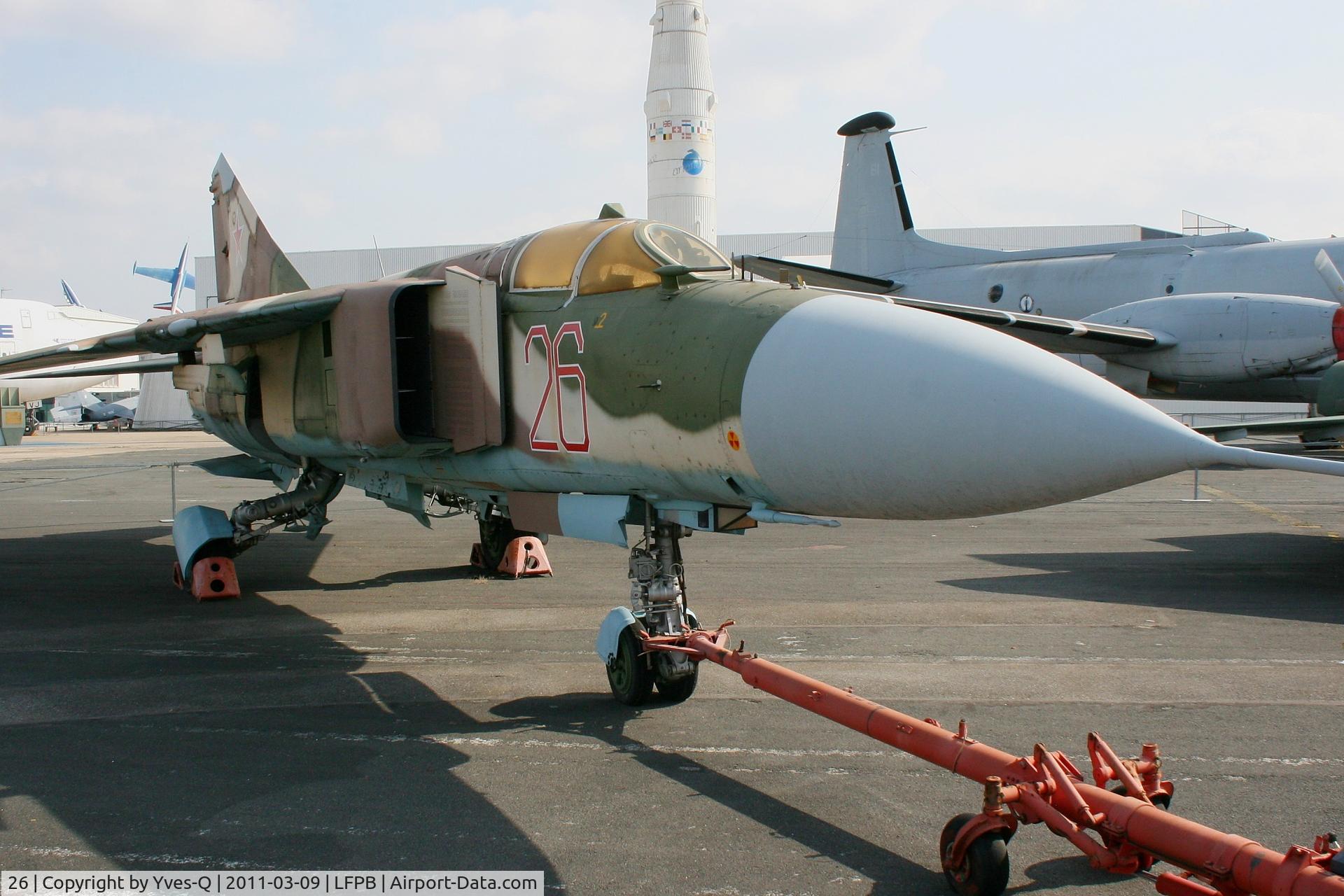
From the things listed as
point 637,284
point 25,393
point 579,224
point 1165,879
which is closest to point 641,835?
point 1165,879

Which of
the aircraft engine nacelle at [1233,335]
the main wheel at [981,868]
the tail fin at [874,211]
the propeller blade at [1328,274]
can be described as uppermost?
the tail fin at [874,211]

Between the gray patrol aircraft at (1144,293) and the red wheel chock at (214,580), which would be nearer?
the red wheel chock at (214,580)

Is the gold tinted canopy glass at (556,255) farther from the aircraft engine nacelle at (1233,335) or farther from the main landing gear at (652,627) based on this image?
the aircraft engine nacelle at (1233,335)

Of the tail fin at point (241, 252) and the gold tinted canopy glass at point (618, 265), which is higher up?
the tail fin at point (241, 252)

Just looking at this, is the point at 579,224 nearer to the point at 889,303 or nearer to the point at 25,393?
the point at 889,303

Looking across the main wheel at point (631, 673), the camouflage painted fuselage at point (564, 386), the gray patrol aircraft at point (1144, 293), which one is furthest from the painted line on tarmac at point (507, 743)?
the gray patrol aircraft at point (1144, 293)

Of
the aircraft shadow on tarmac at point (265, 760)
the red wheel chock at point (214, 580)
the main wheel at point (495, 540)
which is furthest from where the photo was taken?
the main wheel at point (495, 540)

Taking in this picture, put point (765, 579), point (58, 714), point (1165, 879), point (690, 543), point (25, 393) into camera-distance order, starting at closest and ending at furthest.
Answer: point (1165, 879)
point (58, 714)
point (765, 579)
point (690, 543)
point (25, 393)

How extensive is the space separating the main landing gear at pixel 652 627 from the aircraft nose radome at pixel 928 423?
62.2 inches

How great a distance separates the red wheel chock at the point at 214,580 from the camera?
388 inches

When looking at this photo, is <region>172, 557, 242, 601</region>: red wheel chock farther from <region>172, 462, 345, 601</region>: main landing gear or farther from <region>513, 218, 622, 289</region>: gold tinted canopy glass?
<region>513, 218, 622, 289</region>: gold tinted canopy glass

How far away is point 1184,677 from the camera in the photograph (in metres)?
6.79

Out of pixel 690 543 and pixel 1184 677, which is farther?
pixel 690 543

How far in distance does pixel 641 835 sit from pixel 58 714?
387cm
